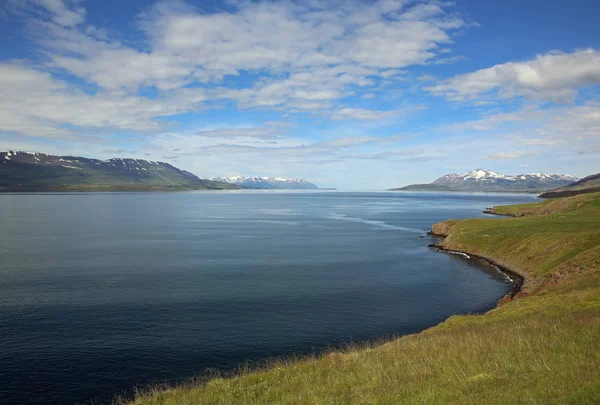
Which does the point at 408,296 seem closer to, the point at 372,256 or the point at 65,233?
the point at 372,256

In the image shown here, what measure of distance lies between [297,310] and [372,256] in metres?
46.0

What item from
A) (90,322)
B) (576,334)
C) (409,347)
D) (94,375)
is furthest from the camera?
(90,322)

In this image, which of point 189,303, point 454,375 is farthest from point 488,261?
point 454,375

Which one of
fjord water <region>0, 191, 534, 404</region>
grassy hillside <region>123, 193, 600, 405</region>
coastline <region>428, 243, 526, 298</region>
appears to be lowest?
fjord water <region>0, 191, 534, 404</region>

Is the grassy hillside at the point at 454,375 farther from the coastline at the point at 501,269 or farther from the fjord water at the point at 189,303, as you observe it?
the coastline at the point at 501,269

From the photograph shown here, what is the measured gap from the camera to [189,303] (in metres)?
55.3

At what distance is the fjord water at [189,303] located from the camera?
1458 inches

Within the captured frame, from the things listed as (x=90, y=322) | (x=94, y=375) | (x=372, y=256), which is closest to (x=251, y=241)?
(x=372, y=256)

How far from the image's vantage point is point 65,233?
411ft

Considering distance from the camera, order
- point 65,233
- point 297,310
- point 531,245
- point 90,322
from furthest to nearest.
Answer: point 65,233, point 531,245, point 297,310, point 90,322

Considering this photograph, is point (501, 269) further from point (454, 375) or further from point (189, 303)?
point (454, 375)

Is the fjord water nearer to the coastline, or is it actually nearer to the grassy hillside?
the coastline

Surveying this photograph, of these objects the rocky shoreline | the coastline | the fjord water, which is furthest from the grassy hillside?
the coastline

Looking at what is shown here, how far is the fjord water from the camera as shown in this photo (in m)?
37.0
